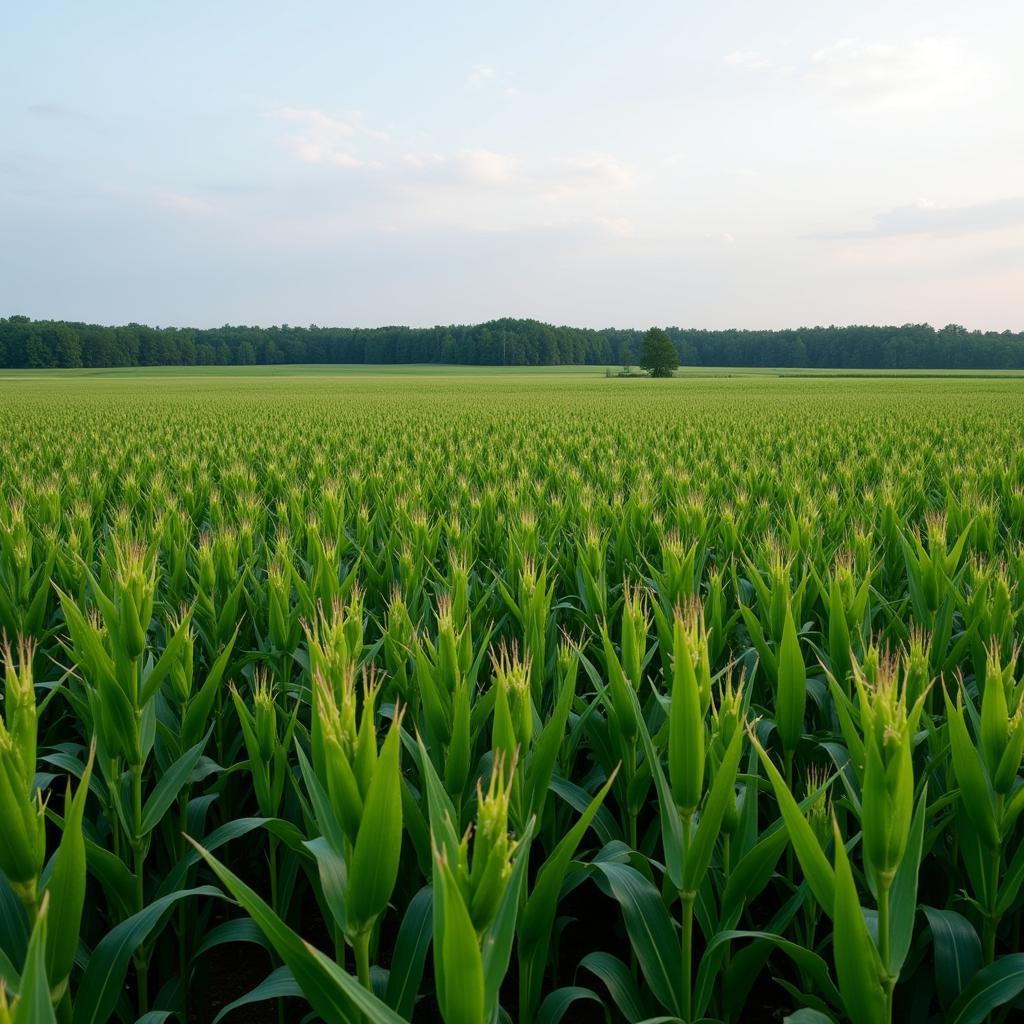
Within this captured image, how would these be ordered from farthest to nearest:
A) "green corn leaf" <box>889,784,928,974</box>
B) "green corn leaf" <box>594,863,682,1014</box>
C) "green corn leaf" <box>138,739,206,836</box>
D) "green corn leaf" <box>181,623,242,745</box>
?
"green corn leaf" <box>181,623,242,745</box> → "green corn leaf" <box>138,739,206,836</box> → "green corn leaf" <box>594,863,682,1014</box> → "green corn leaf" <box>889,784,928,974</box>

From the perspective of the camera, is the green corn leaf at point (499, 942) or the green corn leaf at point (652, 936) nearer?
the green corn leaf at point (499, 942)

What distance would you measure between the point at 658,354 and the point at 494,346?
44697 millimetres

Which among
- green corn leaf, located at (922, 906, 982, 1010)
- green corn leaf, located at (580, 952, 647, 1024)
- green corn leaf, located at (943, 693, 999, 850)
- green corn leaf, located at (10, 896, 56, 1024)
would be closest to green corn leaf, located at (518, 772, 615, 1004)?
green corn leaf, located at (580, 952, 647, 1024)

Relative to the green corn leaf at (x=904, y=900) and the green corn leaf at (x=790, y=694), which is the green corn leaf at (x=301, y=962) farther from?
the green corn leaf at (x=790, y=694)

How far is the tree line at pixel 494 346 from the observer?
120m

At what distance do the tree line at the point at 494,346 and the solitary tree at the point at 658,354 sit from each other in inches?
984

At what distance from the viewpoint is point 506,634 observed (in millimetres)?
4797

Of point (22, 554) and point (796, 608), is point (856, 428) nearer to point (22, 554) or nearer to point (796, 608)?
point (796, 608)

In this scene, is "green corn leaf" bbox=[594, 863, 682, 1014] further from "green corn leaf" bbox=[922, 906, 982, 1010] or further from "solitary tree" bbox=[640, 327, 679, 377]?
"solitary tree" bbox=[640, 327, 679, 377]

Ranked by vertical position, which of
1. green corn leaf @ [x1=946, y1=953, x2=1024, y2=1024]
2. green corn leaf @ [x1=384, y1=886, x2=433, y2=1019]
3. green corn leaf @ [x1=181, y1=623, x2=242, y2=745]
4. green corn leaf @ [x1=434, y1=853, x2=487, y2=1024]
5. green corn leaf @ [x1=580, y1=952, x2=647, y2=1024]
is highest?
green corn leaf @ [x1=434, y1=853, x2=487, y2=1024]

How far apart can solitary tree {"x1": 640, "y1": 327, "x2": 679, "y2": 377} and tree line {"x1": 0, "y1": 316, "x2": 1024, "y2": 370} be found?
2500 cm

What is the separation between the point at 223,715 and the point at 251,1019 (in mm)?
1266

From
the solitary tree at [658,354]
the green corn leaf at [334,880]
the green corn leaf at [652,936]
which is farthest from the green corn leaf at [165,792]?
the solitary tree at [658,354]

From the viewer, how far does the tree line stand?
119875 millimetres
